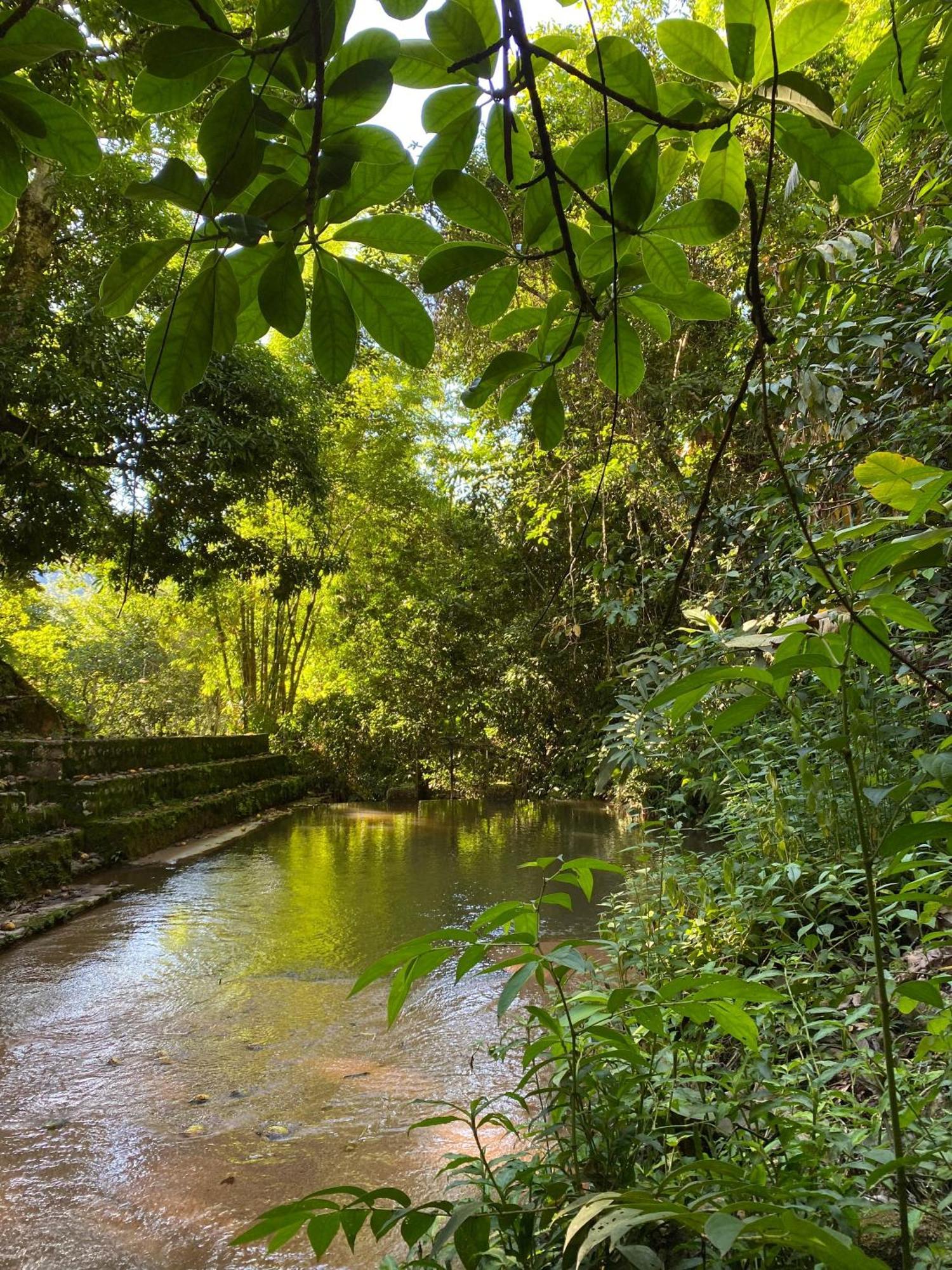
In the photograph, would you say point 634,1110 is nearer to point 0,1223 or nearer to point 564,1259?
point 564,1259

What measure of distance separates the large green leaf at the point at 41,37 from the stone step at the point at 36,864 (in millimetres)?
4455

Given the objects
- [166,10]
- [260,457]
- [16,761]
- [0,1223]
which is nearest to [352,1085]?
[0,1223]

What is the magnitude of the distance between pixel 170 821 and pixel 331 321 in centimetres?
663

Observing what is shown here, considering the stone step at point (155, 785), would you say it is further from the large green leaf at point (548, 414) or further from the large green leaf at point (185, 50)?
the large green leaf at point (185, 50)

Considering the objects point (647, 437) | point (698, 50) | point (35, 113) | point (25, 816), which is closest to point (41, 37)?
point (35, 113)

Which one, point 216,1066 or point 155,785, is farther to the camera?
point 155,785

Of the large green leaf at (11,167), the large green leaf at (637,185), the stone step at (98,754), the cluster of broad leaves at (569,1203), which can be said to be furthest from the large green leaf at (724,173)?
the stone step at (98,754)

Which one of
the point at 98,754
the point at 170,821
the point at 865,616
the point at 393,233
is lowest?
the point at 170,821

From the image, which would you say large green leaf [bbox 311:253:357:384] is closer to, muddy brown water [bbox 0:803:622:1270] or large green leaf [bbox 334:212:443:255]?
large green leaf [bbox 334:212:443:255]

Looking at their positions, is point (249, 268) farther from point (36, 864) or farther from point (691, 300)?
point (36, 864)

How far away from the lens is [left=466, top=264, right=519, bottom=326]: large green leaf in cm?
71

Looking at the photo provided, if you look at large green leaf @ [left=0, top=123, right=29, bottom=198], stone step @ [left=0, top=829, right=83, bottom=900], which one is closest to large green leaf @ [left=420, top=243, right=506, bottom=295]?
large green leaf @ [left=0, top=123, right=29, bottom=198]

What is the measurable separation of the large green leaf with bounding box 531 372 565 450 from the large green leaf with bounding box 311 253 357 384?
204 millimetres

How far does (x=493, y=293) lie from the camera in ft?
2.39
